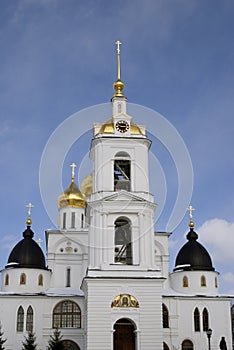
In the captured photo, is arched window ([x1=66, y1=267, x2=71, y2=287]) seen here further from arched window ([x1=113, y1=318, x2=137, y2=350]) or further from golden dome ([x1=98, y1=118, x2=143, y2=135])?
golden dome ([x1=98, y1=118, x2=143, y2=135])

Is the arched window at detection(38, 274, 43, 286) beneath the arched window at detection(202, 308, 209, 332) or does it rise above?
above

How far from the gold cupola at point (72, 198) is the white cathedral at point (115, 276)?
96mm

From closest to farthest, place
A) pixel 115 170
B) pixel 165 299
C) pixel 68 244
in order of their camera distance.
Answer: pixel 115 170 → pixel 165 299 → pixel 68 244

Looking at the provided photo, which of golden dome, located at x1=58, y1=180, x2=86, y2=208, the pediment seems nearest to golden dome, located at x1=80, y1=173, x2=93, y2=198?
golden dome, located at x1=58, y1=180, x2=86, y2=208

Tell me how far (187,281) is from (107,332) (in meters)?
12.7

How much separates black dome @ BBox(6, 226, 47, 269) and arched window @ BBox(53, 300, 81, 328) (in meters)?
3.99

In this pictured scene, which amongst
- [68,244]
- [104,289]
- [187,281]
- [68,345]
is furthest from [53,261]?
[104,289]

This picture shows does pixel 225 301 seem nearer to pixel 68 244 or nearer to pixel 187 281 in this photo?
pixel 187 281

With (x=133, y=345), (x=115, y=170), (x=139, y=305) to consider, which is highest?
(x=115, y=170)

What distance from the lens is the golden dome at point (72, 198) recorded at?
49.7m

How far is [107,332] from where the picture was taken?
102 ft

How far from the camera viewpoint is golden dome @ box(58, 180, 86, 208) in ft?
163

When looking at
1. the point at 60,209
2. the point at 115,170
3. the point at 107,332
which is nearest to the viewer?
the point at 107,332

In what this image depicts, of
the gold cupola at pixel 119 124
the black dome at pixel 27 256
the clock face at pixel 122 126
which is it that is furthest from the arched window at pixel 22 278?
the clock face at pixel 122 126
